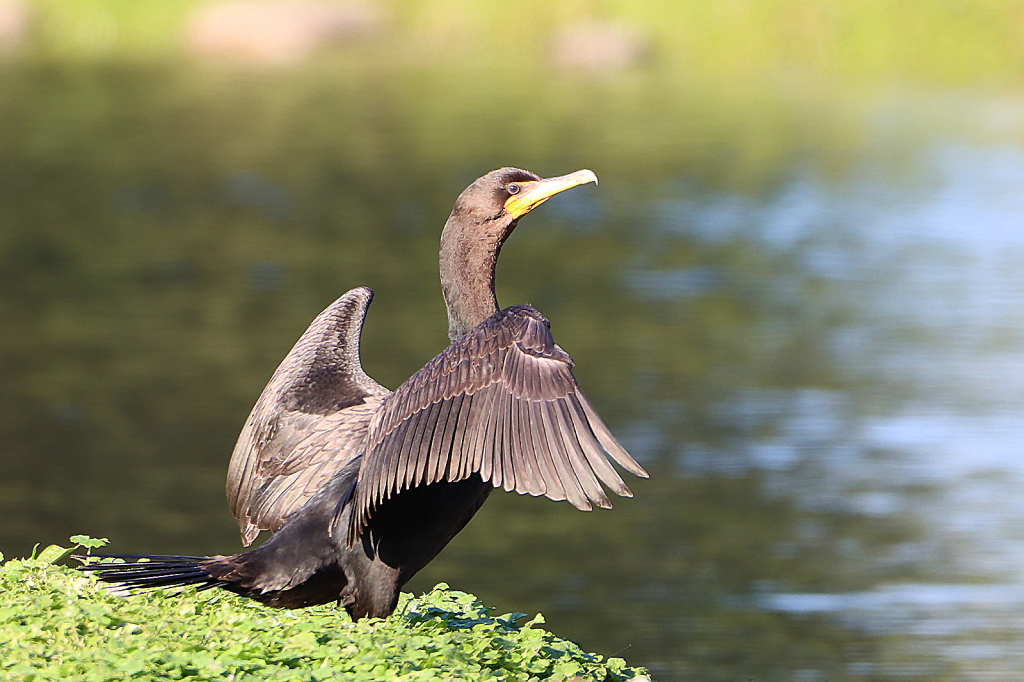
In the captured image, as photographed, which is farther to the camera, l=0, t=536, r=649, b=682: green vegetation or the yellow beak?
the yellow beak

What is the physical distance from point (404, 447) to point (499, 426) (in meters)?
0.34

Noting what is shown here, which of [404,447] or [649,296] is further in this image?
[649,296]

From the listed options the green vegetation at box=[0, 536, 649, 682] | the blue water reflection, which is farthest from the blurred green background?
the green vegetation at box=[0, 536, 649, 682]

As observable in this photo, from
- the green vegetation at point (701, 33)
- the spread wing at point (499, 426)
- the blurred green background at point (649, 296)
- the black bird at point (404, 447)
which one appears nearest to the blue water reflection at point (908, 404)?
the blurred green background at point (649, 296)

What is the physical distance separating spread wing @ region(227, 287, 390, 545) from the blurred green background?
7.38ft

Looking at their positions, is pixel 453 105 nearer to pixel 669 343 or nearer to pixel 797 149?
pixel 797 149

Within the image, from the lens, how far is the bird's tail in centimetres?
492

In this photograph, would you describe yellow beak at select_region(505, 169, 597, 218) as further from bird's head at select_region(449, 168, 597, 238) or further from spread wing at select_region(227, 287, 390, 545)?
spread wing at select_region(227, 287, 390, 545)

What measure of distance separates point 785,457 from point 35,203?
35.2ft

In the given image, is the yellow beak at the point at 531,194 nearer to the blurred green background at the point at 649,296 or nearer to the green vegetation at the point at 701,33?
the blurred green background at the point at 649,296

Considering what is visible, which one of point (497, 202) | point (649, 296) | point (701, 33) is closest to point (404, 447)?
point (497, 202)

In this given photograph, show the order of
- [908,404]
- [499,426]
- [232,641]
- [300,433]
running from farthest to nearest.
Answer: [908,404], [300,433], [232,641], [499,426]

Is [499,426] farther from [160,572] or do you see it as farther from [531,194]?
[531,194]

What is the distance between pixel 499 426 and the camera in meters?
4.65
